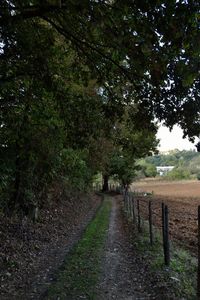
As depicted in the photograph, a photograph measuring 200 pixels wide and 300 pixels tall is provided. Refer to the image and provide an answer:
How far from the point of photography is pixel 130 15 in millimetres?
6660

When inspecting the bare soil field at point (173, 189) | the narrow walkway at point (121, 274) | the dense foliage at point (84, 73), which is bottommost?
the narrow walkway at point (121, 274)

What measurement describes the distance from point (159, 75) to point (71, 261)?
5.44m

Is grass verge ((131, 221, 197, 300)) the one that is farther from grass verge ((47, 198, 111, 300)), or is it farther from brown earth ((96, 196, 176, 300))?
grass verge ((47, 198, 111, 300))

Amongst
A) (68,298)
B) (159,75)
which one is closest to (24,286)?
(68,298)

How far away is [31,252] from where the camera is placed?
11188mm

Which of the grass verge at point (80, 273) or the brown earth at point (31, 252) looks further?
the brown earth at point (31, 252)

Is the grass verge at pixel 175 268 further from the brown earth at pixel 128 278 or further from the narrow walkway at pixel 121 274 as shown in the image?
the narrow walkway at pixel 121 274

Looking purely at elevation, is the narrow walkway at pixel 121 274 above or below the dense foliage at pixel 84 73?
below

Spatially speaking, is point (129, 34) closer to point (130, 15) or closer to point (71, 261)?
point (130, 15)

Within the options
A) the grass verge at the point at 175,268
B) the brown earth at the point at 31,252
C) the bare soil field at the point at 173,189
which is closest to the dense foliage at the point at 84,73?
the brown earth at the point at 31,252

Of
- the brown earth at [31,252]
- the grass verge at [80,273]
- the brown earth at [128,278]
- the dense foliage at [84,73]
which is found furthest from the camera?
the brown earth at [31,252]

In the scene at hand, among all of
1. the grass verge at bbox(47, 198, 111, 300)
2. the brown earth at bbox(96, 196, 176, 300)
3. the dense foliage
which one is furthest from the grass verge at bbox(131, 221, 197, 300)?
the dense foliage

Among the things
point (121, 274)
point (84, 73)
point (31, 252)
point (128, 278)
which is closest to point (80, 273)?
point (121, 274)

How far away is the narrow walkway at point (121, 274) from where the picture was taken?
736 centimetres
